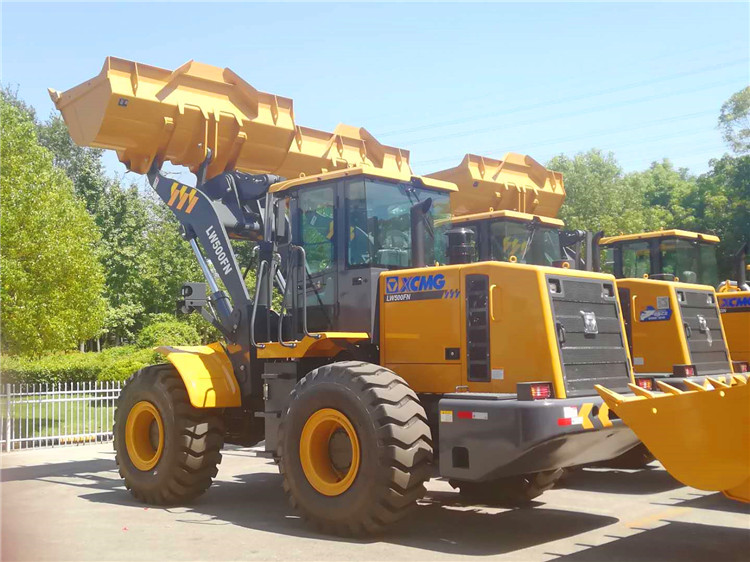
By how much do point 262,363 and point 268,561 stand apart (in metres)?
3.20

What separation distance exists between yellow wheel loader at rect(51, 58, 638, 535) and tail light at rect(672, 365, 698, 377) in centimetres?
242

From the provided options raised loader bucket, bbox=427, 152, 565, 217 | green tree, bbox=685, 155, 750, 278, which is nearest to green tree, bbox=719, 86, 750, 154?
green tree, bbox=685, 155, 750, 278

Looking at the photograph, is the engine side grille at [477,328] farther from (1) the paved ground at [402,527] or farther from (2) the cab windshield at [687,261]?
(2) the cab windshield at [687,261]

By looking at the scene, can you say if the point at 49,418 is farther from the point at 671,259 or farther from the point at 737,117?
the point at 737,117

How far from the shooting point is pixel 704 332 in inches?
444

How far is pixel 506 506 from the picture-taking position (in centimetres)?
913

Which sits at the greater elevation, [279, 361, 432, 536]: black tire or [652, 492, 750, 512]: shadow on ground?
[279, 361, 432, 536]: black tire

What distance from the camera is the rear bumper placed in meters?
6.78

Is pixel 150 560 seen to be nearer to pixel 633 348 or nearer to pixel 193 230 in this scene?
pixel 193 230

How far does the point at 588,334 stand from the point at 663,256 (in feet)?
19.7

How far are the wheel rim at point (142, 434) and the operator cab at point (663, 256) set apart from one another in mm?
7522

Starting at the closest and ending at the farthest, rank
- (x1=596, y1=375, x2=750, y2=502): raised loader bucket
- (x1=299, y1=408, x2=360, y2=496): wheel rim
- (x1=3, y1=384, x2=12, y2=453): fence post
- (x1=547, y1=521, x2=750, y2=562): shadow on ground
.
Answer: (x1=596, y1=375, x2=750, y2=502): raised loader bucket
(x1=547, y1=521, x2=750, y2=562): shadow on ground
(x1=299, y1=408, x2=360, y2=496): wheel rim
(x1=3, y1=384, x2=12, y2=453): fence post

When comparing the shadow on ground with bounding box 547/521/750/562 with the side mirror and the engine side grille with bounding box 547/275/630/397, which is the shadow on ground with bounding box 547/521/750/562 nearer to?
the engine side grille with bounding box 547/275/630/397

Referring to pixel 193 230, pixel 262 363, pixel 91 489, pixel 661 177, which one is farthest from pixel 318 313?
pixel 661 177
